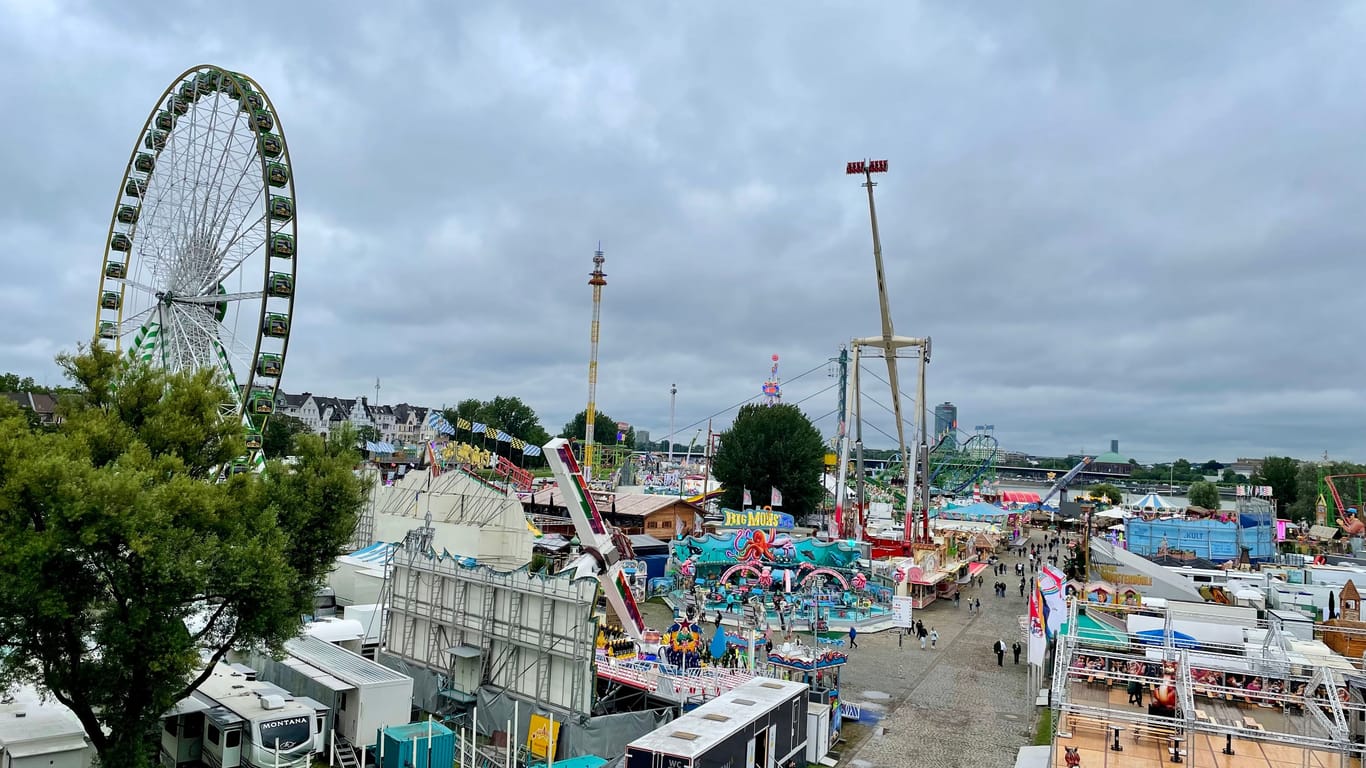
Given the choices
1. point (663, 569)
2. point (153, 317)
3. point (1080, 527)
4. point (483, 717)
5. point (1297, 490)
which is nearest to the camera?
point (483, 717)

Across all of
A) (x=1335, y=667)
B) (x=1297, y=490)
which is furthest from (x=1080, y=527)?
(x=1335, y=667)

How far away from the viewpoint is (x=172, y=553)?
1348 cm

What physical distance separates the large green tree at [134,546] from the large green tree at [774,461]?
48.7 m

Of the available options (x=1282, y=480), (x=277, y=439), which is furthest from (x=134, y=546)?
(x=1282, y=480)

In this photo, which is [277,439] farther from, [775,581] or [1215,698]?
[1215,698]

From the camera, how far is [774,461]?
63719 mm

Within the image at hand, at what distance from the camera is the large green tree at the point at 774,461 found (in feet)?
209

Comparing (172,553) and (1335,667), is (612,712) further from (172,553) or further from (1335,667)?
(1335,667)

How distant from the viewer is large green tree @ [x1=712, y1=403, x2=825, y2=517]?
6375 cm

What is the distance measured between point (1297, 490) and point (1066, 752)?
309 ft

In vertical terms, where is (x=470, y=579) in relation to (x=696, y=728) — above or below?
above

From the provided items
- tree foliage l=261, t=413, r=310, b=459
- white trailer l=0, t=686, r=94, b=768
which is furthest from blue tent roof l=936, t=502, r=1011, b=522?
white trailer l=0, t=686, r=94, b=768

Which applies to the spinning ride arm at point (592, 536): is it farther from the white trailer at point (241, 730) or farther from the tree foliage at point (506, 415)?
the tree foliage at point (506, 415)

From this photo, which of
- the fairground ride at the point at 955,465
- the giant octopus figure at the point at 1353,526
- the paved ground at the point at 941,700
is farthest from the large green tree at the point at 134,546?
the fairground ride at the point at 955,465
